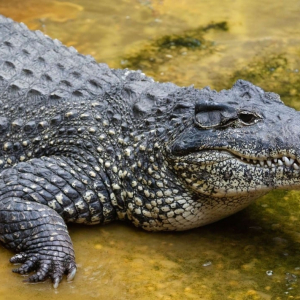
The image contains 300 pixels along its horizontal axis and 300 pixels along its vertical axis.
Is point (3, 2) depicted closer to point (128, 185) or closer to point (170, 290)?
point (128, 185)

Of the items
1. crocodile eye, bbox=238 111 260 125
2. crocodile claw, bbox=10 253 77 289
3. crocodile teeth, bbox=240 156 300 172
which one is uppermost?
crocodile eye, bbox=238 111 260 125

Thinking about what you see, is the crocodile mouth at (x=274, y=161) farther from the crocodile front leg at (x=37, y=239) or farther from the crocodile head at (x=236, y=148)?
the crocodile front leg at (x=37, y=239)

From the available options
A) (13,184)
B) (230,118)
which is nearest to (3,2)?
(13,184)

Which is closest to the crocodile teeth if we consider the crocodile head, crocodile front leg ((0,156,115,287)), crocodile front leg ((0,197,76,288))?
the crocodile head

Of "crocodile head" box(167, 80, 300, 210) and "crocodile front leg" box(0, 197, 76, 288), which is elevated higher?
"crocodile head" box(167, 80, 300, 210)

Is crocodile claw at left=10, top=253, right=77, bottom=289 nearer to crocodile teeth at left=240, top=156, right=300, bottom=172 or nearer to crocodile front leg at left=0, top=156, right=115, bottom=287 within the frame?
crocodile front leg at left=0, top=156, right=115, bottom=287

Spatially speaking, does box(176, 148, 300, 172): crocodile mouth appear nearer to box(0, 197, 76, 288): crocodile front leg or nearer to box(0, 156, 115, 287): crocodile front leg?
box(0, 156, 115, 287): crocodile front leg

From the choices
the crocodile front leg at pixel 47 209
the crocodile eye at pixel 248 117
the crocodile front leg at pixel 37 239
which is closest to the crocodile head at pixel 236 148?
the crocodile eye at pixel 248 117

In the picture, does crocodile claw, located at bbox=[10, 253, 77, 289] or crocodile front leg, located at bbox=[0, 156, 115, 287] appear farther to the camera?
crocodile front leg, located at bbox=[0, 156, 115, 287]
